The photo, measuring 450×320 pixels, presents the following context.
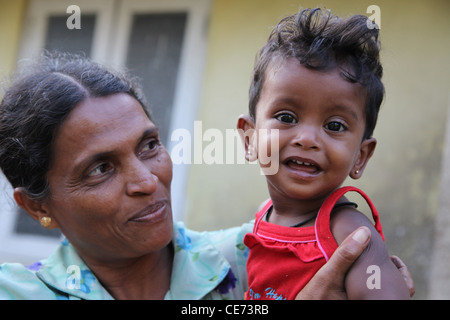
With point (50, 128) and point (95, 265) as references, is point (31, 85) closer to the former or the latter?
point (50, 128)

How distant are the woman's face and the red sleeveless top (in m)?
0.41

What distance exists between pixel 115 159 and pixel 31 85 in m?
0.57

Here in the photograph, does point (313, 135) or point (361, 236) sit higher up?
point (313, 135)

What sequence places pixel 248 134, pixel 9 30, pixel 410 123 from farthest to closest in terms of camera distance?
1. pixel 9 30
2. pixel 410 123
3. pixel 248 134

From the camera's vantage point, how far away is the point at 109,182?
6.23ft

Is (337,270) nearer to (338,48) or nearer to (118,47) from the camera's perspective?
(338,48)

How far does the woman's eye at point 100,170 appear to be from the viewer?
192 centimetres

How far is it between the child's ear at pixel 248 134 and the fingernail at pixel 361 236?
24.3 inches

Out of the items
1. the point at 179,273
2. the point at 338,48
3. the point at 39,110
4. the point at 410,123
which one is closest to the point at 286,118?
the point at 338,48

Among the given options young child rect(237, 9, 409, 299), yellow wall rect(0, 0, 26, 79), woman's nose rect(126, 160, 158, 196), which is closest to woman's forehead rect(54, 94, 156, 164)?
woman's nose rect(126, 160, 158, 196)

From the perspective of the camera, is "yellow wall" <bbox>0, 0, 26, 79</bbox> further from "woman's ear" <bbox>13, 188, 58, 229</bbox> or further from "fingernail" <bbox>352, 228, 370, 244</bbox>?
"fingernail" <bbox>352, 228, 370, 244</bbox>

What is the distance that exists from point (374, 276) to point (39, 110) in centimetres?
146

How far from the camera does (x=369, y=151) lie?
1.89 meters
